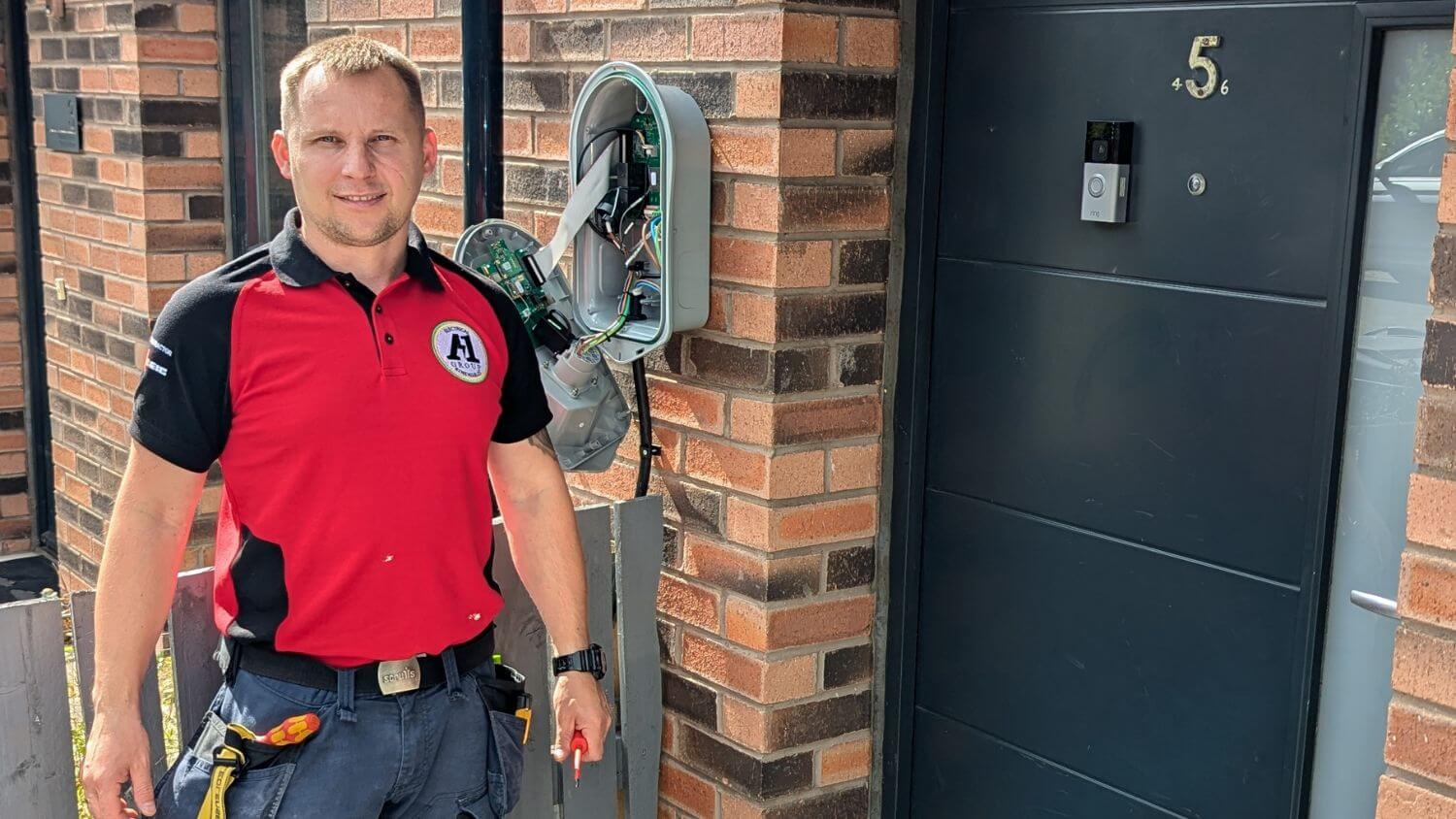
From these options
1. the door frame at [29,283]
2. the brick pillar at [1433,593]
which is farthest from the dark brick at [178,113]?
the brick pillar at [1433,593]

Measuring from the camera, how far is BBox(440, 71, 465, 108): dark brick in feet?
12.1

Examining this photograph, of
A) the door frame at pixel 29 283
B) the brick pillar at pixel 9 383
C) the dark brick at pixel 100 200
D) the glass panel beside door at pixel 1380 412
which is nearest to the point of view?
the glass panel beside door at pixel 1380 412

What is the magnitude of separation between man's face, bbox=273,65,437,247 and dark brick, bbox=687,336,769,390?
870mm

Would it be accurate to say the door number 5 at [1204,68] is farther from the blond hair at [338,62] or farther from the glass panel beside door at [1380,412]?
the blond hair at [338,62]

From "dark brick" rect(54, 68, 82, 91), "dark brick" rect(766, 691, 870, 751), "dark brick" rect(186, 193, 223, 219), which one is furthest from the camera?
"dark brick" rect(54, 68, 82, 91)

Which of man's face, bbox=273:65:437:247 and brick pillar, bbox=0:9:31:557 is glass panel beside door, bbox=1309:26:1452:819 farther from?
brick pillar, bbox=0:9:31:557

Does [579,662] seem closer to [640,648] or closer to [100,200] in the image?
[640,648]

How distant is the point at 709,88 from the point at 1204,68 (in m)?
0.96

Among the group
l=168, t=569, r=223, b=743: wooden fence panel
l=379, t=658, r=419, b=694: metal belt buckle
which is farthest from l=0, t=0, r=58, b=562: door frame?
l=379, t=658, r=419, b=694: metal belt buckle

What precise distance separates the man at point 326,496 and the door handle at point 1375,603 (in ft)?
4.49

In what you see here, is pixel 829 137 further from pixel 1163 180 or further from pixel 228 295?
pixel 228 295

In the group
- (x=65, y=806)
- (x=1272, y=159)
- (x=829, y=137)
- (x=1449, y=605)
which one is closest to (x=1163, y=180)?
(x=1272, y=159)

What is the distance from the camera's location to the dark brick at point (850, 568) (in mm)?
3148

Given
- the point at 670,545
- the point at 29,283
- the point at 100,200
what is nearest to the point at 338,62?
the point at 670,545
